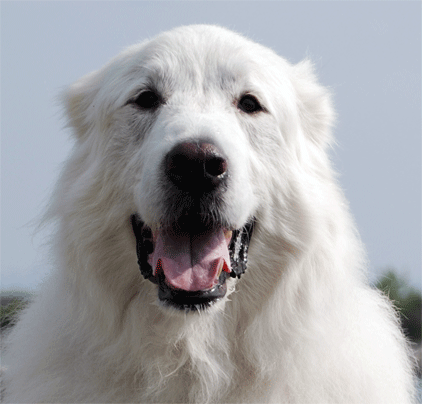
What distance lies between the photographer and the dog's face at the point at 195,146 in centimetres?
319

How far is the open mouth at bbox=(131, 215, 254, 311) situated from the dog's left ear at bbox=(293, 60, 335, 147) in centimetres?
118

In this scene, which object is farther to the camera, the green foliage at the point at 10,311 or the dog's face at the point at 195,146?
the green foliage at the point at 10,311

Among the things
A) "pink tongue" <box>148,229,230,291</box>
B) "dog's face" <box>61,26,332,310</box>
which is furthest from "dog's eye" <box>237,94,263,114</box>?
"pink tongue" <box>148,229,230,291</box>

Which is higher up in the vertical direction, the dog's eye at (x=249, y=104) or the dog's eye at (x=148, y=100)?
the dog's eye at (x=249, y=104)

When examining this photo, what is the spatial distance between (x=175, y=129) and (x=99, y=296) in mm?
1160

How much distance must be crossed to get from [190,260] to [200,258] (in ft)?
0.20

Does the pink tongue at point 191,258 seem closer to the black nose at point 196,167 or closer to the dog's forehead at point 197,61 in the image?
the black nose at point 196,167

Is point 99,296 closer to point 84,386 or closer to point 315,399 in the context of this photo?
point 84,386

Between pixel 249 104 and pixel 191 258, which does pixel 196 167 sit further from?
pixel 249 104

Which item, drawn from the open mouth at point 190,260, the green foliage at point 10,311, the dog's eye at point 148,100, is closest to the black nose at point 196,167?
the open mouth at point 190,260

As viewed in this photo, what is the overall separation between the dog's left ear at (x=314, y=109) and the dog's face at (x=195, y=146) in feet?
0.16

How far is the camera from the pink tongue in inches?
127

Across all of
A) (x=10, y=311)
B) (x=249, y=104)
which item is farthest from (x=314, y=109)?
(x=10, y=311)

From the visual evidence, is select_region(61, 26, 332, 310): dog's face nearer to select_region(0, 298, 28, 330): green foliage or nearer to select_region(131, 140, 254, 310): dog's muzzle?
select_region(131, 140, 254, 310): dog's muzzle
